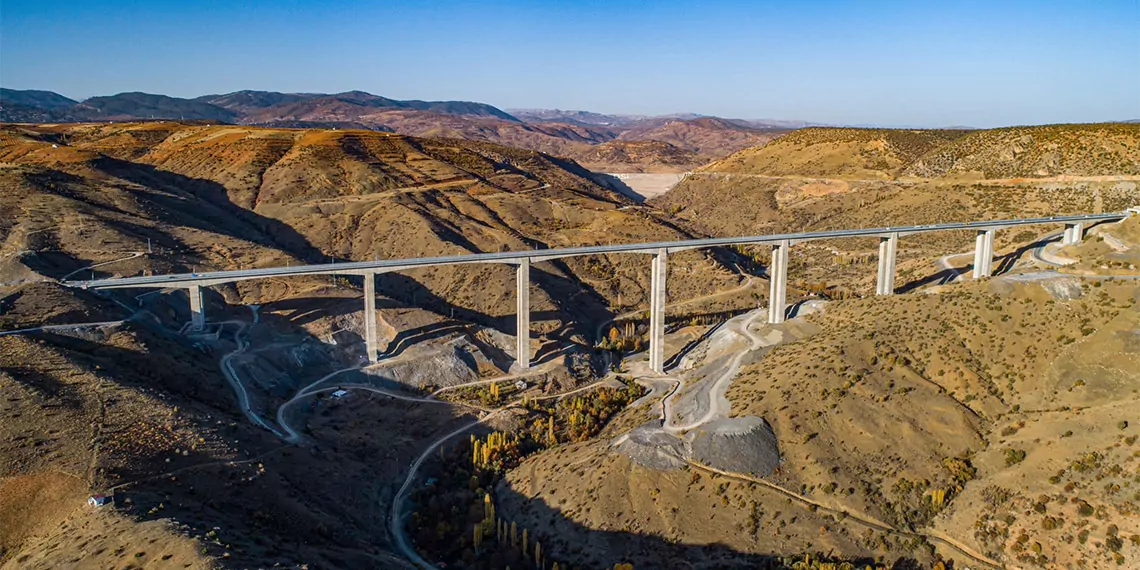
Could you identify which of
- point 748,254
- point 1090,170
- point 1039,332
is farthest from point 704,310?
point 1090,170

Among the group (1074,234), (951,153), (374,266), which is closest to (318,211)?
(374,266)

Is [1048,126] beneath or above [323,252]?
above

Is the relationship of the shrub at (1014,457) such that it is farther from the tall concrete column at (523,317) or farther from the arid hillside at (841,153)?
Answer: the arid hillside at (841,153)

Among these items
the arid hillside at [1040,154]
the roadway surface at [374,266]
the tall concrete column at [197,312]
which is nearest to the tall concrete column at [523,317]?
the roadway surface at [374,266]

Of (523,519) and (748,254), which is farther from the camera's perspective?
(748,254)

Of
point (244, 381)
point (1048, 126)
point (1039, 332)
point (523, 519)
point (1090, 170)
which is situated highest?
point (1048, 126)

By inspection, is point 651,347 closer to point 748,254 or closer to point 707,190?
point 748,254
